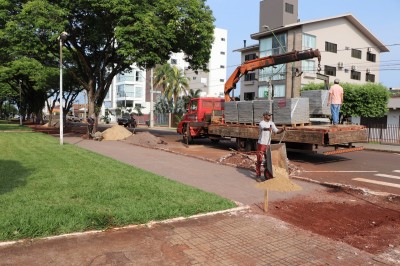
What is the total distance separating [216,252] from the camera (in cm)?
460

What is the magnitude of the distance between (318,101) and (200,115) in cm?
760

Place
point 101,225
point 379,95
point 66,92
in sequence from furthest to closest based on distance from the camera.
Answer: point 66,92
point 379,95
point 101,225

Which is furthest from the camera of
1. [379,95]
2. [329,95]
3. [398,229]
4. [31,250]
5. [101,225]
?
[379,95]

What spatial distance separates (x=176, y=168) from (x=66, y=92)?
1435 inches

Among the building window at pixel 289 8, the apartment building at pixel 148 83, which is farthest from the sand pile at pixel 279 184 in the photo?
the apartment building at pixel 148 83

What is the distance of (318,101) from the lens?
14422 millimetres

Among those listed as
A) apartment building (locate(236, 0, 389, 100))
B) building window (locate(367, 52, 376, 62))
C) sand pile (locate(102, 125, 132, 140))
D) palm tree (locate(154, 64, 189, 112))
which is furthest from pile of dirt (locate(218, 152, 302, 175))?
palm tree (locate(154, 64, 189, 112))

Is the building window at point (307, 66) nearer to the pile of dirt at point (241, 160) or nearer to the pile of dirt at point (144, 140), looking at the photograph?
the pile of dirt at point (144, 140)

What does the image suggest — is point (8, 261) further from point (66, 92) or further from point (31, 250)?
point (66, 92)

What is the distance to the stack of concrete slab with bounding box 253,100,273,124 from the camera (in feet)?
47.5

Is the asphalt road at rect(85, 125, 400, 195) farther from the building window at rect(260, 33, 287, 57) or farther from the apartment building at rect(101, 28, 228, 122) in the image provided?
the apartment building at rect(101, 28, 228, 122)

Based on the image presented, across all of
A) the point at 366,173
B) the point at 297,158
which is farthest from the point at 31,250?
the point at 297,158

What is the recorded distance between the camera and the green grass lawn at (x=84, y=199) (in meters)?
5.29

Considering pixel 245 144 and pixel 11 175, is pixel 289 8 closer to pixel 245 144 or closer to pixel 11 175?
pixel 245 144
